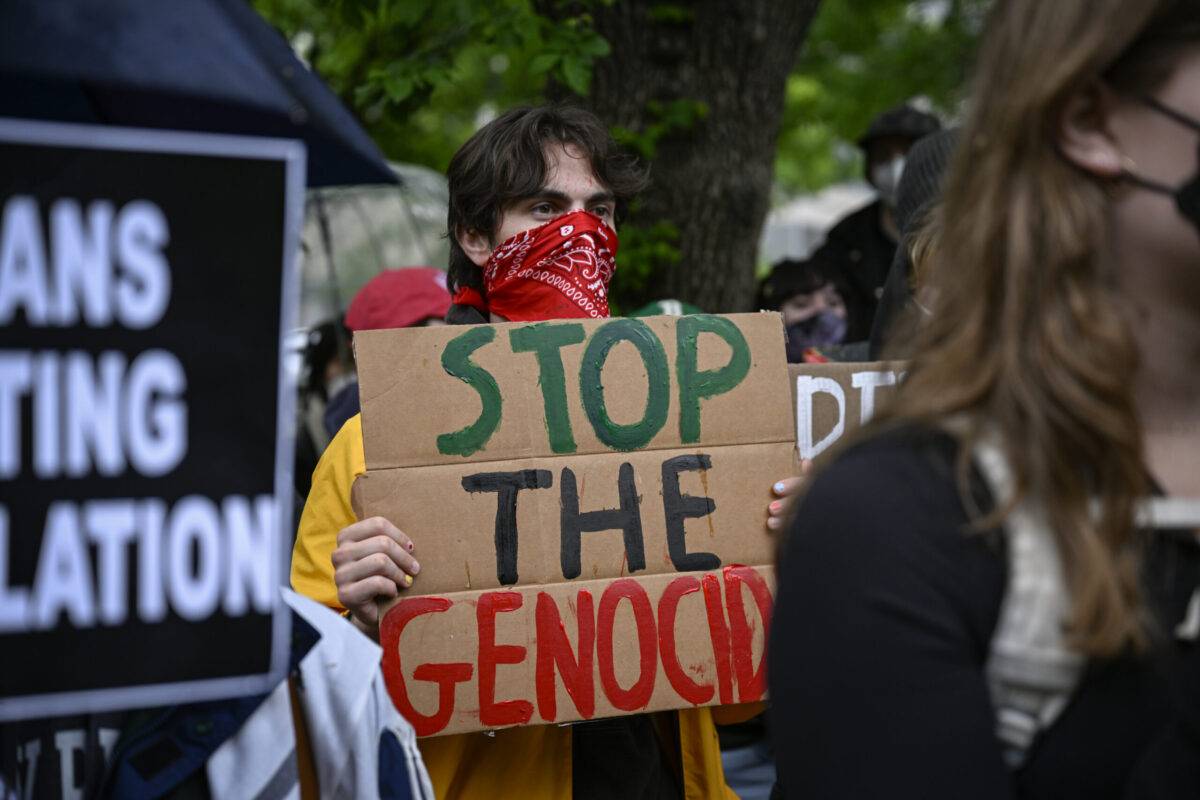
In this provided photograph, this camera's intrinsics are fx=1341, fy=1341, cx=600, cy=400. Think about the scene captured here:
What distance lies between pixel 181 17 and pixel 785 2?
160 inches

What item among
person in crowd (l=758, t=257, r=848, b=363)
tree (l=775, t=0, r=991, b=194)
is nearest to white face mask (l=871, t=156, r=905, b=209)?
person in crowd (l=758, t=257, r=848, b=363)

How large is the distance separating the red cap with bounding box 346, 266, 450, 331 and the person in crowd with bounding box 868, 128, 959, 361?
1.80 m

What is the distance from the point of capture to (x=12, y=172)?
4.70 feet

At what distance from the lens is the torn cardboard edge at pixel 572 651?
225 centimetres

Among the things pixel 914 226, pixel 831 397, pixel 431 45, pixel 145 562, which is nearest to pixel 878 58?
pixel 431 45

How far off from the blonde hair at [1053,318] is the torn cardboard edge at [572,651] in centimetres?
103

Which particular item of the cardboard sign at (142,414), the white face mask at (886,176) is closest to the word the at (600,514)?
the cardboard sign at (142,414)

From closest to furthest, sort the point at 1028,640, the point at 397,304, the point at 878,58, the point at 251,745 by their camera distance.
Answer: the point at 1028,640 < the point at 251,745 < the point at 397,304 < the point at 878,58

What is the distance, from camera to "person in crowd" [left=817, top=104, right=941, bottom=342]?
618 cm

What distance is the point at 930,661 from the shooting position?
4.14 feet

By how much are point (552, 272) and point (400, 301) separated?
2168mm

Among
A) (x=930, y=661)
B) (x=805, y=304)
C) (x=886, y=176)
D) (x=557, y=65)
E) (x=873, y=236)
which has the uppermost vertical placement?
(x=886, y=176)

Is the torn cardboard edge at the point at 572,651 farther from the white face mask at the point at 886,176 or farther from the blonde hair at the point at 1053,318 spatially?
the white face mask at the point at 886,176

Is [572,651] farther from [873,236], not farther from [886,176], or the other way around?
[886,176]
